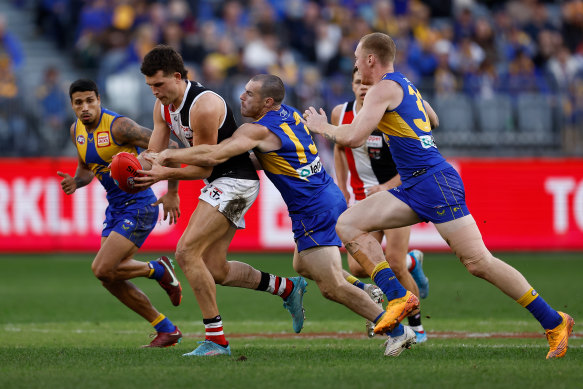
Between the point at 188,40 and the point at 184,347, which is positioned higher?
the point at 188,40

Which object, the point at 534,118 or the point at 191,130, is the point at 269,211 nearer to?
the point at 534,118

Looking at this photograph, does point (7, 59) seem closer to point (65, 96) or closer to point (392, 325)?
point (65, 96)

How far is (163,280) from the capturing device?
9.70 metres

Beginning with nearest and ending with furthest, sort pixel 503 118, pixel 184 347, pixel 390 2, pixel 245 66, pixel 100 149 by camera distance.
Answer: pixel 184 347 < pixel 100 149 < pixel 503 118 < pixel 245 66 < pixel 390 2

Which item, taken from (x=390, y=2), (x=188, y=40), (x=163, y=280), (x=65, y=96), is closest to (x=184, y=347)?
(x=163, y=280)

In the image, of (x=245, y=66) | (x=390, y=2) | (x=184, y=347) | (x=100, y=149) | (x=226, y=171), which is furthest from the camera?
Result: (x=390, y=2)

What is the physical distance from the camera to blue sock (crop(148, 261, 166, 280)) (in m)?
9.47

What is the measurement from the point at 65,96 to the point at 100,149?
9.81 m

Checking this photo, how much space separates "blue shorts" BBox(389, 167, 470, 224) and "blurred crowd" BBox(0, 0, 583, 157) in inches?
427

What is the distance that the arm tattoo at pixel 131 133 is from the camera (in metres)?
9.21

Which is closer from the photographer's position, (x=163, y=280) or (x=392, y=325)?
(x=392, y=325)

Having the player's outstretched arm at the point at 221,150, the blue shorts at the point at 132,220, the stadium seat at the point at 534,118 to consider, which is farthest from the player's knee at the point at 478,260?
the stadium seat at the point at 534,118

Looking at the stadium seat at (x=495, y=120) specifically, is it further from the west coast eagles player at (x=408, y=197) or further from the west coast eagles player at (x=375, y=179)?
the west coast eagles player at (x=408, y=197)

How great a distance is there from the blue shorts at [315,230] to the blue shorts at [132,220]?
6.26 feet
